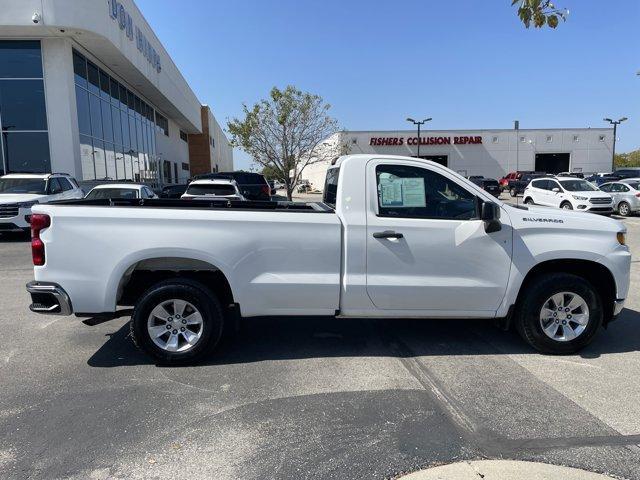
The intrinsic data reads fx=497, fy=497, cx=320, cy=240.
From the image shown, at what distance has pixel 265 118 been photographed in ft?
97.9

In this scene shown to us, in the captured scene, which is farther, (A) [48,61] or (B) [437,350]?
(A) [48,61]

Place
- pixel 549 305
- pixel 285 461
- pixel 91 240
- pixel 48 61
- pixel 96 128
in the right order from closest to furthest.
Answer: pixel 285 461, pixel 91 240, pixel 549 305, pixel 48 61, pixel 96 128

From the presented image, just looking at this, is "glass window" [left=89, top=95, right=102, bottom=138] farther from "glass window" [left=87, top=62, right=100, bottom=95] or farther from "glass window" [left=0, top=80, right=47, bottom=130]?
"glass window" [left=0, top=80, right=47, bottom=130]

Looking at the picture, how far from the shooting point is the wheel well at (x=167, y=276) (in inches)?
185

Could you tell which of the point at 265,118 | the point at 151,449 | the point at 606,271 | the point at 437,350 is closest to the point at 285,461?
the point at 151,449

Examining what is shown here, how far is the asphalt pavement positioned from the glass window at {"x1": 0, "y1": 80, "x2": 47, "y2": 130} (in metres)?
16.5

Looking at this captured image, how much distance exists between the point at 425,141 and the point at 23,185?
154 ft

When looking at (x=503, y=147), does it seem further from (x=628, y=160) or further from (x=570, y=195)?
(x=628, y=160)

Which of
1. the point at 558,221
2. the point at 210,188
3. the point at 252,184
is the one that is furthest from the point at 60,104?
the point at 558,221

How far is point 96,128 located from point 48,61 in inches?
155

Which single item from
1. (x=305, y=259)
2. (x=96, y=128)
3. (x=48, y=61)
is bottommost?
(x=305, y=259)

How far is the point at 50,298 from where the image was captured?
4.52m

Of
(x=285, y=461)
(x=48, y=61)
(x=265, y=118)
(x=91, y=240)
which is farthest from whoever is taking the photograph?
(x=265, y=118)

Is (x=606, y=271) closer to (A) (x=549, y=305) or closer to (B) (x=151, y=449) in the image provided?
(A) (x=549, y=305)
